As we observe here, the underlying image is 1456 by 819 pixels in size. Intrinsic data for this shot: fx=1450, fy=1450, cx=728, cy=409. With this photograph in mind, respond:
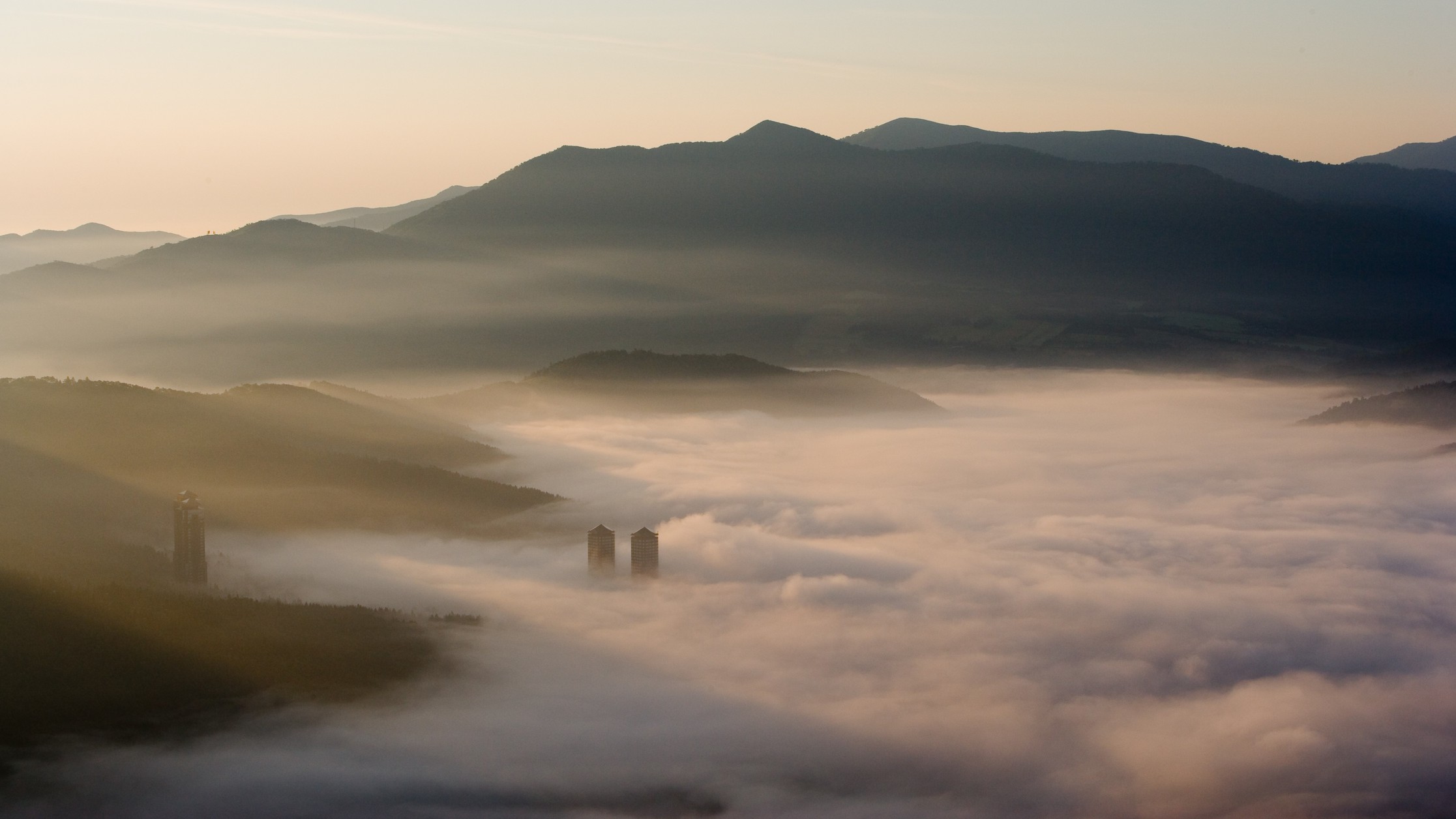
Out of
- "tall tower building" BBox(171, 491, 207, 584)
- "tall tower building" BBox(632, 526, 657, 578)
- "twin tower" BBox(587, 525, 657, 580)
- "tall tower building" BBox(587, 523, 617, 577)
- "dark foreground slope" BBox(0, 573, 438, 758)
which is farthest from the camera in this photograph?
"tall tower building" BBox(632, 526, 657, 578)

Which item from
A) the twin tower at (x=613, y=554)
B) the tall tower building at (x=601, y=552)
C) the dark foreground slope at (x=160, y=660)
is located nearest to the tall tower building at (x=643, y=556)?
the twin tower at (x=613, y=554)

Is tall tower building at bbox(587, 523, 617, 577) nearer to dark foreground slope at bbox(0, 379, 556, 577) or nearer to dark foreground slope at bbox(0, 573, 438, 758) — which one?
dark foreground slope at bbox(0, 379, 556, 577)

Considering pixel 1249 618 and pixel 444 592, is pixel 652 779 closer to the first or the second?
pixel 444 592

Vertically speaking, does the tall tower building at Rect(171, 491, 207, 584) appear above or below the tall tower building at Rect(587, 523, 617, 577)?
above

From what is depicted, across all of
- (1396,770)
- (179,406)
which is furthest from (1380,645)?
(179,406)

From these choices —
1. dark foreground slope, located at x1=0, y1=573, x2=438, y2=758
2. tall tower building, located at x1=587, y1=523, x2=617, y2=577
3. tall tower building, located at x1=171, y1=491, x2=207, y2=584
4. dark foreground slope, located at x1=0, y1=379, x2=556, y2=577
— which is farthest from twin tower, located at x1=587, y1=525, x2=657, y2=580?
tall tower building, located at x1=171, y1=491, x2=207, y2=584

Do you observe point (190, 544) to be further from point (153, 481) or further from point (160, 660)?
point (153, 481)
